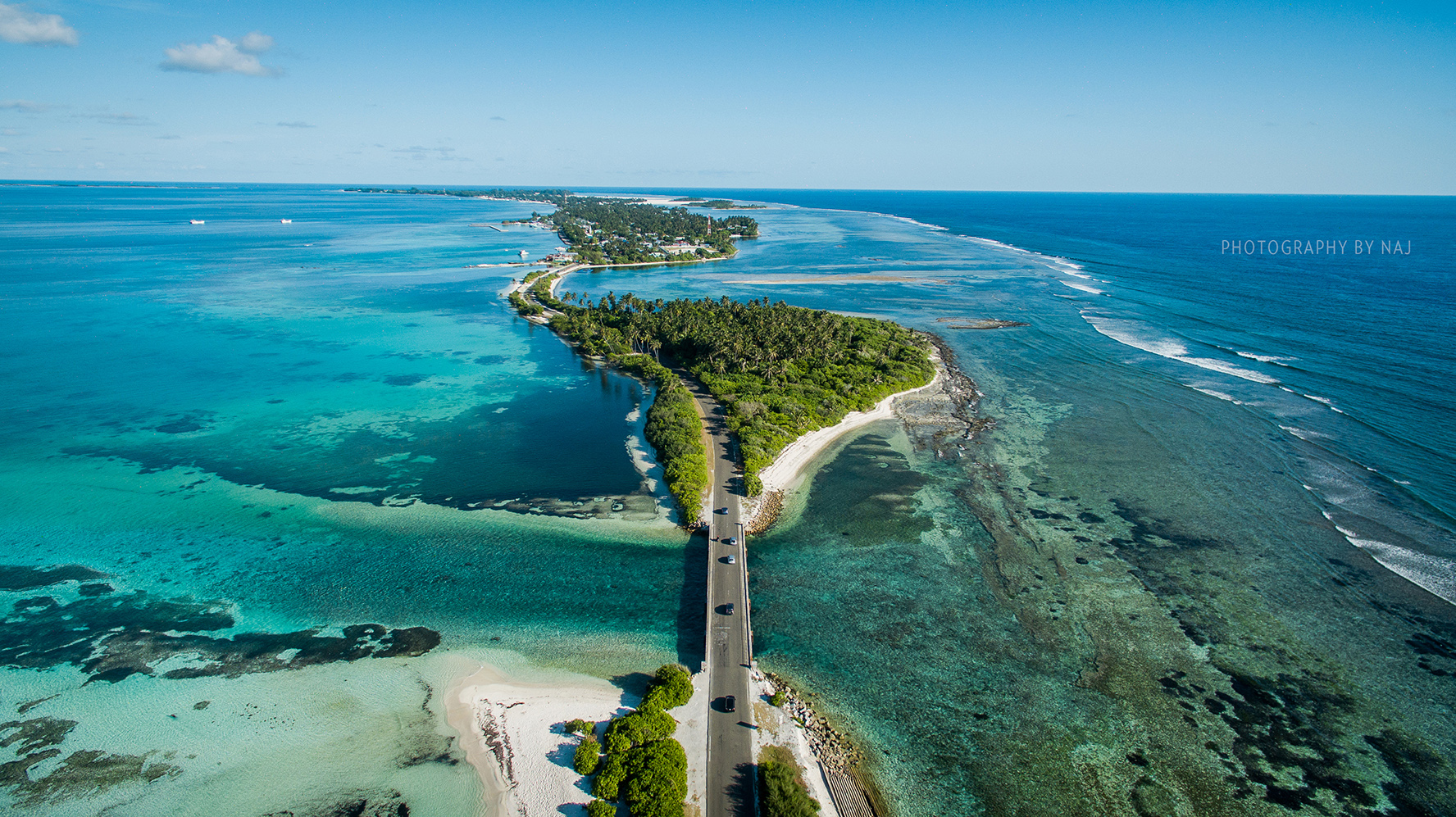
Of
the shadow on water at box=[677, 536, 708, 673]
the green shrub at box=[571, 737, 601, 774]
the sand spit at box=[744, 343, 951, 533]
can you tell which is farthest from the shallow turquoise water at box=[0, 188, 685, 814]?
the sand spit at box=[744, 343, 951, 533]

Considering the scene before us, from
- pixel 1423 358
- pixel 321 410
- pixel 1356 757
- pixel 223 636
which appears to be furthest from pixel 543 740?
pixel 1423 358

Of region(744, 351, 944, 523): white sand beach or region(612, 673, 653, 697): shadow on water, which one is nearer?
region(612, 673, 653, 697): shadow on water

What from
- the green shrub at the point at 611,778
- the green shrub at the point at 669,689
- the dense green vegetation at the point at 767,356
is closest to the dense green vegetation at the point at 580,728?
the green shrub at the point at 611,778

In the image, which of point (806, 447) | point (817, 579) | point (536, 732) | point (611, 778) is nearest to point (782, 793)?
point (611, 778)

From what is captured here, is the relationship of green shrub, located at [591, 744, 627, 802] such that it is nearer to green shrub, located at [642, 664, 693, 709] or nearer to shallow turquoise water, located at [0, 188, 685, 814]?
green shrub, located at [642, 664, 693, 709]

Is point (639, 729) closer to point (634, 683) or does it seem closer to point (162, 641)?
point (634, 683)

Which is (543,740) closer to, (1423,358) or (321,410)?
(321,410)

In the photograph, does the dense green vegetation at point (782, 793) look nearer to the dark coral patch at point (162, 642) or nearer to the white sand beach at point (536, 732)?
the white sand beach at point (536, 732)
